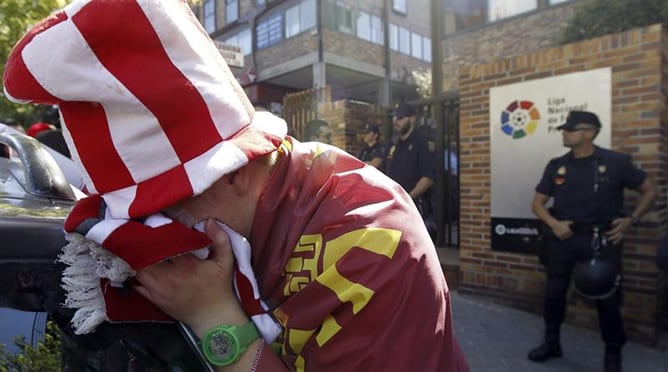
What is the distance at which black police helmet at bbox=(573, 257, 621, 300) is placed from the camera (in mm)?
3535

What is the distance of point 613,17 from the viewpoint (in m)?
7.57

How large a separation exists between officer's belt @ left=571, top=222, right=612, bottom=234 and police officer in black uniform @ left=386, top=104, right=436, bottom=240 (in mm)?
1411

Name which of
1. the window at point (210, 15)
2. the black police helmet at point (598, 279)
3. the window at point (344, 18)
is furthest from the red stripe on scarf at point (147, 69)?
the window at point (210, 15)

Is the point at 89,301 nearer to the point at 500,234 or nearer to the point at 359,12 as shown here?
the point at 500,234

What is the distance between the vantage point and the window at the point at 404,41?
22141 mm

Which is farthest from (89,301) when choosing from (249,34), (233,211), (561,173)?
(249,34)

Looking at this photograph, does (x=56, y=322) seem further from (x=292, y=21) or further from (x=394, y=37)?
(x=394, y=37)

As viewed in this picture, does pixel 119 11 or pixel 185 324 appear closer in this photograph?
pixel 119 11

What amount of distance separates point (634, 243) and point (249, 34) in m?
19.7

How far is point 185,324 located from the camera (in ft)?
3.15

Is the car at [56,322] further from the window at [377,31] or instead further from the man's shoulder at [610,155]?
the window at [377,31]

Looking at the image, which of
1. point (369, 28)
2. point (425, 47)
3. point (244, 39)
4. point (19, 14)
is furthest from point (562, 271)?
point (425, 47)

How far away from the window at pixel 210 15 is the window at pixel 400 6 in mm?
8336

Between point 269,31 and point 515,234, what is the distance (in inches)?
700
